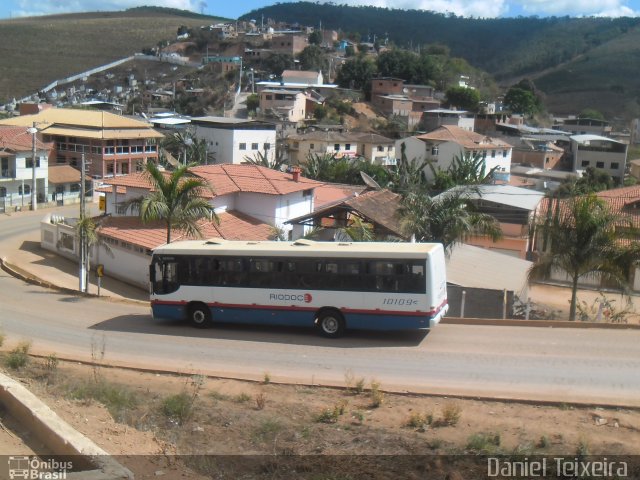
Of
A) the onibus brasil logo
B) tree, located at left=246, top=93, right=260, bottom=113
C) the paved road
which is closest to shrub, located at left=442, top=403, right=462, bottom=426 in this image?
the paved road

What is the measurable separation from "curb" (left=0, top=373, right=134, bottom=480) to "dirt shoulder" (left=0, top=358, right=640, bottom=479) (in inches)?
13.4

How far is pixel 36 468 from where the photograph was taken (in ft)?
26.9

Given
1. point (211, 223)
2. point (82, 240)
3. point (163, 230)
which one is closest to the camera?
point (82, 240)

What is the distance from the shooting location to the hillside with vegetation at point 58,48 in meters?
140

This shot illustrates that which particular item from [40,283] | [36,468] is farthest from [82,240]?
[36,468]

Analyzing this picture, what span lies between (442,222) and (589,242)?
573 cm

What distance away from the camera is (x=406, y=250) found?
16.7m

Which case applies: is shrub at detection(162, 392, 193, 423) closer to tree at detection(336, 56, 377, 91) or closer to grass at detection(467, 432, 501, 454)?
grass at detection(467, 432, 501, 454)

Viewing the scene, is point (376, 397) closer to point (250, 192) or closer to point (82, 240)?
point (82, 240)

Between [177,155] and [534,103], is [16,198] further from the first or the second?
[534,103]

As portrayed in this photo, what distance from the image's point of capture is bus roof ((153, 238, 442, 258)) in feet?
55.0

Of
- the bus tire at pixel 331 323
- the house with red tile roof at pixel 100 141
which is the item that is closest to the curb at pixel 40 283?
the bus tire at pixel 331 323

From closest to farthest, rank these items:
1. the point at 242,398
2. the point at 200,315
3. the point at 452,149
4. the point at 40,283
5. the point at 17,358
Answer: the point at 242,398 < the point at 17,358 < the point at 200,315 < the point at 40,283 < the point at 452,149

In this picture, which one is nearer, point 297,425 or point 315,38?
point 297,425
